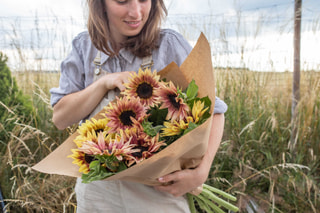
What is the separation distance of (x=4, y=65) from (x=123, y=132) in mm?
2759

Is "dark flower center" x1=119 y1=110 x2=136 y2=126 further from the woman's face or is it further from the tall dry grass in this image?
the tall dry grass

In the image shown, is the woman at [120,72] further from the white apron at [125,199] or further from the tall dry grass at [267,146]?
the tall dry grass at [267,146]

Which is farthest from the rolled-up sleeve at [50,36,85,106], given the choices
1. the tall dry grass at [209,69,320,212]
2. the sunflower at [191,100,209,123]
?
the tall dry grass at [209,69,320,212]

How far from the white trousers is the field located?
3.83 ft

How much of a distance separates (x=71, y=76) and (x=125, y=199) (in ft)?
2.07

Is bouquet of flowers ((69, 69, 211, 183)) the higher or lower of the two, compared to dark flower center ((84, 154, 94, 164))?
higher

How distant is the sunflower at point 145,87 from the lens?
1.00 m

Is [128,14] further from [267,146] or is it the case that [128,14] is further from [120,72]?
[267,146]

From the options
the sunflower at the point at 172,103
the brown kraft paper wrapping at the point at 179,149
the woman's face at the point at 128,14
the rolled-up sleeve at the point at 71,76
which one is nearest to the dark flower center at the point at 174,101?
the sunflower at the point at 172,103

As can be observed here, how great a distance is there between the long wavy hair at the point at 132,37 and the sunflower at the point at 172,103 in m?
0.41

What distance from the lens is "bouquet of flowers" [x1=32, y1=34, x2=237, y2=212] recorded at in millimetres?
861

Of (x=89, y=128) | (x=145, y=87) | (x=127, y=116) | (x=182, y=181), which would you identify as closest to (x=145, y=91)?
(x=145, y=87)

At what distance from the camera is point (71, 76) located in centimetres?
141

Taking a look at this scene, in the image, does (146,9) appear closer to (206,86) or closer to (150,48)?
(150,48)
